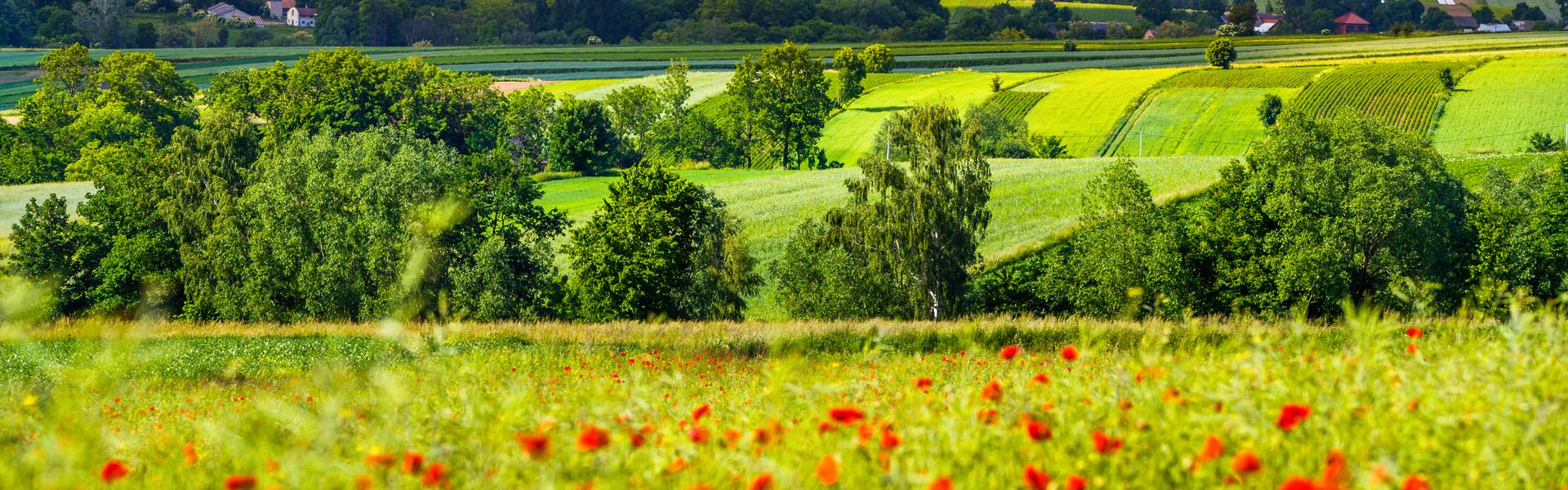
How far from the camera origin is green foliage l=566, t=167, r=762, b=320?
155 feet

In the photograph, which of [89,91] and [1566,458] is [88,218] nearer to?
[1566,458]

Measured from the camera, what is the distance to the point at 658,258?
4706 cm

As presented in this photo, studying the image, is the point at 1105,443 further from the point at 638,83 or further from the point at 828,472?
the point at 638,83

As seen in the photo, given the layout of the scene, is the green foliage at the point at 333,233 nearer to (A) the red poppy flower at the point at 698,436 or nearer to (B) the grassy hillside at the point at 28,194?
(B) the grassy hillside at the point at 28,194

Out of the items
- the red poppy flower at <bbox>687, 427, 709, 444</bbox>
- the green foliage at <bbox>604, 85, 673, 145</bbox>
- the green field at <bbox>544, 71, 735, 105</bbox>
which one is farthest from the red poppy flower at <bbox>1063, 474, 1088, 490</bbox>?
the green field at <bbox>544, 71, 735, 105</bbox>

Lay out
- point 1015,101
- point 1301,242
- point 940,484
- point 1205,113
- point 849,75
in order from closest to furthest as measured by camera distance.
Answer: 1. point 940,484
2. point 1301,242
3. point 1205,113
4. point 1015,101
5. point 849,75

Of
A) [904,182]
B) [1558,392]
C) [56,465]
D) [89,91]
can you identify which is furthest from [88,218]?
[89,91]

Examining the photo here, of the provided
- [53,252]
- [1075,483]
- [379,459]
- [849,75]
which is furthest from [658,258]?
[849,75]

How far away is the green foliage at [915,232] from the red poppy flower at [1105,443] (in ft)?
137

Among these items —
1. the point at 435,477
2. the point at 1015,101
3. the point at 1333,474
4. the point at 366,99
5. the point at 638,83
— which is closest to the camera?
the point at 1333,474

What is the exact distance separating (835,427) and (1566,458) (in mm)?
3368

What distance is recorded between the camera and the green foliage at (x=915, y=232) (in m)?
47.2

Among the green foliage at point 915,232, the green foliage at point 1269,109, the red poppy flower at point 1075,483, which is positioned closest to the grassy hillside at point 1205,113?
the green foliage at point 1269,109

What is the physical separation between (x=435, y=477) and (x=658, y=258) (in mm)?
42494
